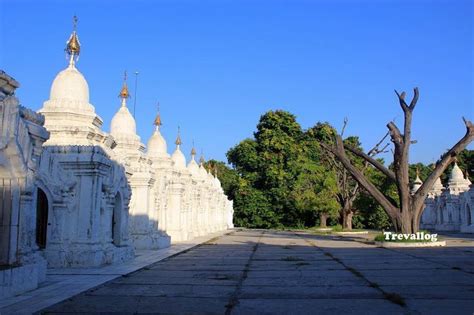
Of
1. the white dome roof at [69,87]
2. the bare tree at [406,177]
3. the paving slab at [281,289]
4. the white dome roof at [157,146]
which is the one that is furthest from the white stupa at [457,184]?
the white dome roof at [69,87]

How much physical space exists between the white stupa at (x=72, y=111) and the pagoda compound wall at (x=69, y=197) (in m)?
0.05

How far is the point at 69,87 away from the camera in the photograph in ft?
47.4

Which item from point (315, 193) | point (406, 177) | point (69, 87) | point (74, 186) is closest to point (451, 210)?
point (315, 193)

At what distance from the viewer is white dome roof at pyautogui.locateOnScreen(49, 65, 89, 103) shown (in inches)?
566

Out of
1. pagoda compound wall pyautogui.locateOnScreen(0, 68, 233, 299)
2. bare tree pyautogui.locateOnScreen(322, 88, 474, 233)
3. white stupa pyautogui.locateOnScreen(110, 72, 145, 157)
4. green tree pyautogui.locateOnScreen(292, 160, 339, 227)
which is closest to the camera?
pagoda compound wall pyautogui.locateOnScreen(0, 68, 233, 299)

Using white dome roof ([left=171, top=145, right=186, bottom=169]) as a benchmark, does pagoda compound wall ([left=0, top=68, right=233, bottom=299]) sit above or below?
below

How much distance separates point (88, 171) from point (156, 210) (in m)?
7.00

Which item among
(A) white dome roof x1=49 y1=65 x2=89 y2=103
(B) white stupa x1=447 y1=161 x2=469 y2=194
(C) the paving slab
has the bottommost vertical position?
(C) the paving slab

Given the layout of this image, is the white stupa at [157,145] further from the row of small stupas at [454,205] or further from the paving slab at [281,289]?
the row of small stupas at [454,205]

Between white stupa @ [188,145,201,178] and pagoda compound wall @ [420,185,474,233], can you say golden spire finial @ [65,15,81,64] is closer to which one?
white stupa @ [188,145,201,178]

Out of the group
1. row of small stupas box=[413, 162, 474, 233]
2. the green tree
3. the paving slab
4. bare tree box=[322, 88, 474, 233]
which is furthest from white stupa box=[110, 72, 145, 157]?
row of small stupas box=[413, 162, 474, 233]

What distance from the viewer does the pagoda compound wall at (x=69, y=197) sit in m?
8.93

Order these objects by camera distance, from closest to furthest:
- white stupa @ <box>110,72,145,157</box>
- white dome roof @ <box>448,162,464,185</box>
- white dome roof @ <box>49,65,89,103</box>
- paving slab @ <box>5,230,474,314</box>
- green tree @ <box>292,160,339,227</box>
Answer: paving slab @ <box>5,230,474,314</box> < white dome roof @ <box>49,65,89,103</box> < white stupa @ <box>110,72,145,157</box> < green tree @ <box>292,160,339,227</box> < white dome roof @ <box>448,162,464,185</box>

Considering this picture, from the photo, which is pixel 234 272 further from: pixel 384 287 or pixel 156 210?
pixel 156 210
